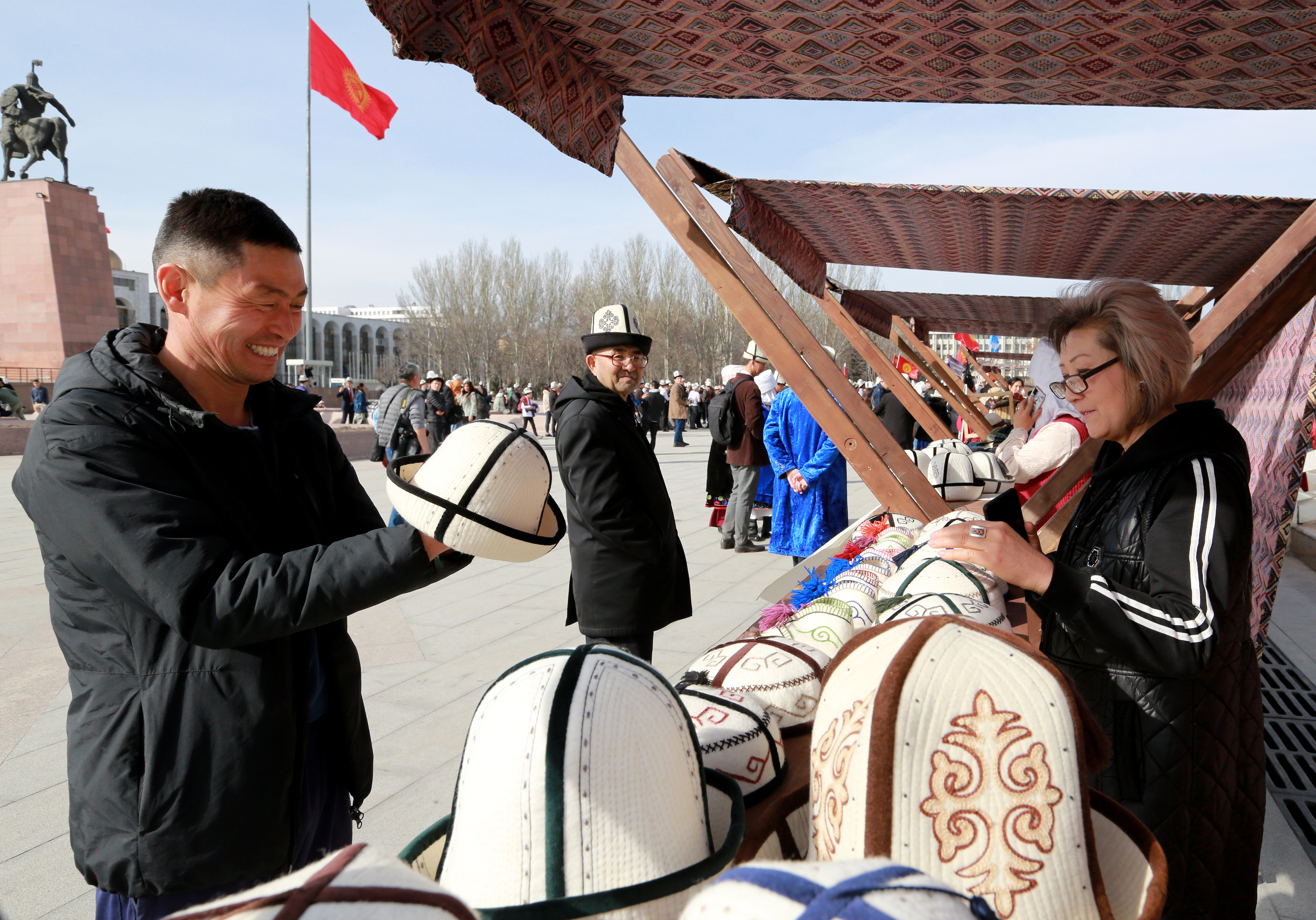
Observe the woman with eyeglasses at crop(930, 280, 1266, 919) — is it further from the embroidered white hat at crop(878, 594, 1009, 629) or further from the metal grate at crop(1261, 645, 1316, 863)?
the metal grate at crop(1261, 645, 1316, 863)

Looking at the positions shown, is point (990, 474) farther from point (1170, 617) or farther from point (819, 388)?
point (1170, 617)

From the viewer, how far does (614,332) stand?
3.97m

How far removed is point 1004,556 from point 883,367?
6.40 metres

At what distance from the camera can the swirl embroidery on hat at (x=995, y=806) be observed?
3.40 ft

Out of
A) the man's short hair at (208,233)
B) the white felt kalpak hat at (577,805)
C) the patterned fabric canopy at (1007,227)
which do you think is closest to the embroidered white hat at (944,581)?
the patterned fabric canopy at (1007,227)

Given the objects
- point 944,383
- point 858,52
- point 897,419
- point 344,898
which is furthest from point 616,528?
point 944,383

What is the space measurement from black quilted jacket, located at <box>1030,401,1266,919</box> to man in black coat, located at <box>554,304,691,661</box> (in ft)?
6.44

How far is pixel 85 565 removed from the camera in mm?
1431

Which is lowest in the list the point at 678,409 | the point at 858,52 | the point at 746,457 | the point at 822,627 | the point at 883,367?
the point at 678,409

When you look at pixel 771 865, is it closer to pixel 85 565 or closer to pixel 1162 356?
pixel 85 565

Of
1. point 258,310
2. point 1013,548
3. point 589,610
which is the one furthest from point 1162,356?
point 589,610

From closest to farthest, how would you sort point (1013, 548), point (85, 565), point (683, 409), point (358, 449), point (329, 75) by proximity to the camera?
point (85, 565)
point (1013, 548)
point (329, 75)
point (358, 449)
point (683, 409)

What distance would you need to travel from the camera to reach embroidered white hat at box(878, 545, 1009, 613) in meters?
2.42

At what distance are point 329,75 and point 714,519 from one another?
10535mm
